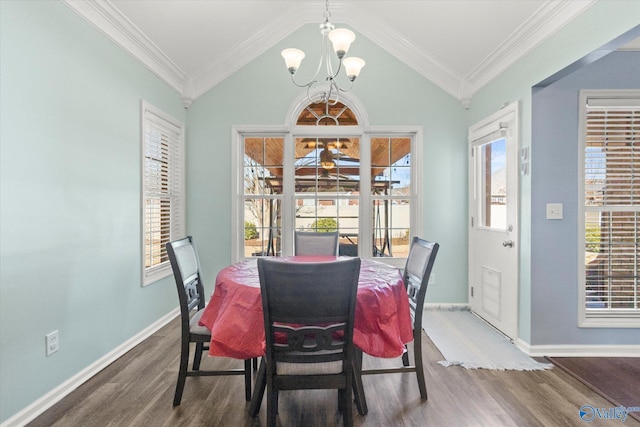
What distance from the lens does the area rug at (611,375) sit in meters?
2.17

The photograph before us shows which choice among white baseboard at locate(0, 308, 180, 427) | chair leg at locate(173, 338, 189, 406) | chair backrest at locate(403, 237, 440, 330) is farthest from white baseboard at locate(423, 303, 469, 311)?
white baseboard at locate(0, 308, 180, 427)

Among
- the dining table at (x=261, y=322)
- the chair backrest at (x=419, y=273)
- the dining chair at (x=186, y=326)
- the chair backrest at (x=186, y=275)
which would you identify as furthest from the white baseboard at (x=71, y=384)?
the chair backrest at (x=419, y=273)

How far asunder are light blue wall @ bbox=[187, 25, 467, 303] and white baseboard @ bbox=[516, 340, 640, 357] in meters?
1.29

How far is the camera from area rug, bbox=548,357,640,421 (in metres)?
2.17

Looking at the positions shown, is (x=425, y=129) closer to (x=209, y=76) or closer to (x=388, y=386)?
(x=209, y=76)

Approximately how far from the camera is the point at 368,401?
7.13 feet

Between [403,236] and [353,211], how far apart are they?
674mm

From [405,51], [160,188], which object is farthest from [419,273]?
[405,51]

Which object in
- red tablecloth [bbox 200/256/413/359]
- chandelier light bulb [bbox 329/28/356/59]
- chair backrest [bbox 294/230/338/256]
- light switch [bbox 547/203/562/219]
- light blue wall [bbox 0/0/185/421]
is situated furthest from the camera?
chair backrest [bbox 294/230/338/256]

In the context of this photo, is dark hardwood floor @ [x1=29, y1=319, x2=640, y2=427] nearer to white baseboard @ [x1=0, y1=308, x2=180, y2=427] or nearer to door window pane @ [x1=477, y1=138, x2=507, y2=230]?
white baseboard @ [x1=0, y1=308, x2=180, y2=427]

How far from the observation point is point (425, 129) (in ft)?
13.4

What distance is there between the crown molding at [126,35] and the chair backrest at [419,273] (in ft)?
9.13

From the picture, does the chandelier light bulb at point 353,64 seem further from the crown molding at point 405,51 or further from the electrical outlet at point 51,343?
the electrical outlet at point 51,343

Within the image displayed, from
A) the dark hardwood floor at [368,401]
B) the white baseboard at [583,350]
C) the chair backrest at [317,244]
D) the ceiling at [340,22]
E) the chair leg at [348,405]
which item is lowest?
the dark hardwood floor at [368,401]
